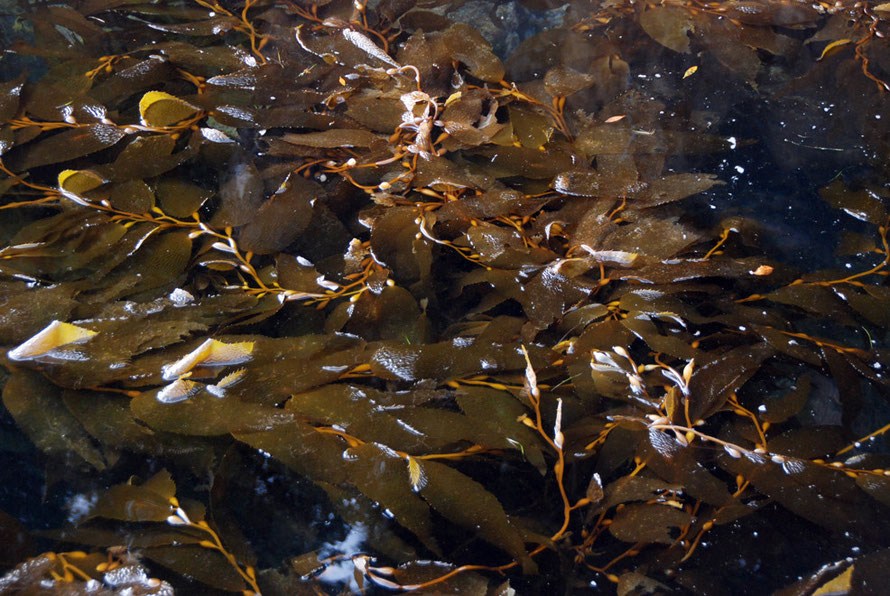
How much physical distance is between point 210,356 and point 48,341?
28 centimetres

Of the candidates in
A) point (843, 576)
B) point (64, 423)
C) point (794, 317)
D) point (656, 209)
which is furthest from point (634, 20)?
point (64, 423)

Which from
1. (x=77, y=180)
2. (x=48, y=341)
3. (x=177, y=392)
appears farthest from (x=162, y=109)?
(x=177, y=392)

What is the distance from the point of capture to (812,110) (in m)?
1.59

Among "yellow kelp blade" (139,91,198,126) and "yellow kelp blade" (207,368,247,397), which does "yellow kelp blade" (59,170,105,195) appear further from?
"yellow kelp blade" (207,368,247,397)

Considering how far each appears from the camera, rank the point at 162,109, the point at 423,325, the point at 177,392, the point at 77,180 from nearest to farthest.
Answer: the point at 177,392 < the point at 423,325 < the point at 77,180 < the point at 162,109

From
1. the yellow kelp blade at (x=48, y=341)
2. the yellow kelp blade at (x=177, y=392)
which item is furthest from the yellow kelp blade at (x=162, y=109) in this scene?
the yellow kelp blade at (x=177, y=392)

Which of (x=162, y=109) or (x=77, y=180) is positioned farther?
(x=162, y=109)

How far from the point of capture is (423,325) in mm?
1121

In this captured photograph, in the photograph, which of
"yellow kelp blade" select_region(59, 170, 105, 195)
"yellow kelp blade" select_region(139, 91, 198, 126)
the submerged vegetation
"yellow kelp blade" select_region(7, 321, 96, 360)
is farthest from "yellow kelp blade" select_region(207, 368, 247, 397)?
"yellow kelp blade" select_region(139, 91, 198, 126)

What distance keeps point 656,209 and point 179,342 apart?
100cm

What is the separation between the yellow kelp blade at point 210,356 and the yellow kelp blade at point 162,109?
678mm

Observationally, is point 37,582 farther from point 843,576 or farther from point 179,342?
point 843,576

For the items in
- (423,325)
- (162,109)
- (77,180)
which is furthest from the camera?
(162,109)

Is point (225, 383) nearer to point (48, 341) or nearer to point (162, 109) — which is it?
point (48, 341)
